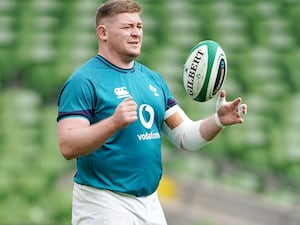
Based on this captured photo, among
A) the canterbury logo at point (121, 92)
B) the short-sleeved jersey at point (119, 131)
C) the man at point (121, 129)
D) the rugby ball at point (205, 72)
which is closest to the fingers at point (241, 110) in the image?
the man at point (121, 129)

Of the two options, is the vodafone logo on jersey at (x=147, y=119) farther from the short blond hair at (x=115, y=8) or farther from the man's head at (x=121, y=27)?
the short blond hair at (x=115, y=8)

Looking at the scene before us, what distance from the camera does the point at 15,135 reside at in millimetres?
9133

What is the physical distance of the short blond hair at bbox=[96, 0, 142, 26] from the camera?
170 inches

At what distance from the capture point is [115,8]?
14.2 feet

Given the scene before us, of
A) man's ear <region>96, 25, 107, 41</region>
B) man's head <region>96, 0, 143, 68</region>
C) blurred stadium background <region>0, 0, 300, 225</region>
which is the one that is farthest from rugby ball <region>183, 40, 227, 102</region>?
blurred stadium background <region>0, 0, 300, 225</region>

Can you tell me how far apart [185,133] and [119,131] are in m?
0.47

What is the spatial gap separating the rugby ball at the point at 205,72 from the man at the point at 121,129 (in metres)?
0.13

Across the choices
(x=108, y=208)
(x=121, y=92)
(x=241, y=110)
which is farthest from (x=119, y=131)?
(x=241, y=110)

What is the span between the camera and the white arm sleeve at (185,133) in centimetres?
462

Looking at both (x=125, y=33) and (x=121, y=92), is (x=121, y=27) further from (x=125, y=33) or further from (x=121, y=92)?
(x=121, y=92)

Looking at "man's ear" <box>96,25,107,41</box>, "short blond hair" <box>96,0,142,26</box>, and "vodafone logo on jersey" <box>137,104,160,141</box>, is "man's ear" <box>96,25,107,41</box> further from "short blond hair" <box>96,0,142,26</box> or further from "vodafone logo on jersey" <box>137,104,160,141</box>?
"vodafone logo on jersey" <box>137,104,160,141</box>

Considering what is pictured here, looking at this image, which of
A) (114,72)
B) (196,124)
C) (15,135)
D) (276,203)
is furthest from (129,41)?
(15,135)

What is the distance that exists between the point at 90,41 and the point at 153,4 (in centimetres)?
104

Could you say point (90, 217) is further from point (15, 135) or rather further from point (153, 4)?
point (153, 4)
